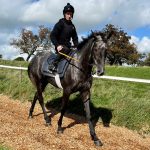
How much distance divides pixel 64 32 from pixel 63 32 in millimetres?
29

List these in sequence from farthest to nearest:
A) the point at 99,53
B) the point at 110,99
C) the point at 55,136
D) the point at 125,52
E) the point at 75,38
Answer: the point at 125,52
the point at 110,99
the point at 75,38
the point at 55,136
the point at 99,53

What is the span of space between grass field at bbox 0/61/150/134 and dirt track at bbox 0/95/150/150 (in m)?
0.54

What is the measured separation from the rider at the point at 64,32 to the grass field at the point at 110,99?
2909 mm

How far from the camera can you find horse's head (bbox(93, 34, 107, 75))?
8844 millimetres

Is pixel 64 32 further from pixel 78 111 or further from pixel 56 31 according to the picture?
pixel 78 111

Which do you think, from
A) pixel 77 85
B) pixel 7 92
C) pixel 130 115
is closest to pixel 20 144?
pixel 77 85

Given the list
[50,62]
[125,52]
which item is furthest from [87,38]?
[125,52]

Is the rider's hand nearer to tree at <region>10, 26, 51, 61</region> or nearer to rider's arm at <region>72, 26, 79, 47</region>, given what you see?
rider's arm at <region>72, 26, 79, 47</region>

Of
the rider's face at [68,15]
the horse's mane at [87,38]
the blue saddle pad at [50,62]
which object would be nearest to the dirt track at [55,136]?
the blue saddle pad at [50,62]

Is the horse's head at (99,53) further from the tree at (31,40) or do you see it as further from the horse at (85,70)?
the tree at (31,40)

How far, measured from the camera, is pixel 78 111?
522 inches

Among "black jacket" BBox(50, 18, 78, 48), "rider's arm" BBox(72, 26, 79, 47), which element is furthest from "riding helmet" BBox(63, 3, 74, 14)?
"rider's arm" BBox(72, 26, 79, 47)

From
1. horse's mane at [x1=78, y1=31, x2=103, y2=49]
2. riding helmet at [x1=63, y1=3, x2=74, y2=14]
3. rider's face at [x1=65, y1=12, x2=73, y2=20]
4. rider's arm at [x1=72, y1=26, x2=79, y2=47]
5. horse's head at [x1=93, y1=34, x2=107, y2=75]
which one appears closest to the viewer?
horse's head at [x1=93, y1=34, x2=107, y2=75]

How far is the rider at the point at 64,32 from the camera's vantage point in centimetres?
1031
